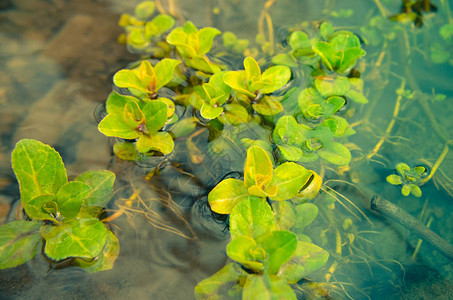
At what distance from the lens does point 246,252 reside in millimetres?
1773

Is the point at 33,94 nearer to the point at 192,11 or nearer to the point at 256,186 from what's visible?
the point at 192,11

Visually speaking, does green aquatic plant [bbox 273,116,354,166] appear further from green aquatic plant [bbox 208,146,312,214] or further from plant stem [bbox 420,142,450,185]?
plant stem [bbox 420,142,450,185]

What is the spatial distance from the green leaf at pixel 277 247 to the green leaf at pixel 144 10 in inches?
84.6

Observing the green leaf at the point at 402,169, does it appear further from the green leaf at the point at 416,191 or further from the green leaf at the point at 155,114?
the green leaf at the point at 155,114

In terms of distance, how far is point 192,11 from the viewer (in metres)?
2.88

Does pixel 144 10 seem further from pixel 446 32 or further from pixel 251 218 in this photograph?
pixel 446 32

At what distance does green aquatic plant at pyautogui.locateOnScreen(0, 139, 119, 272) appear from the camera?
5.90 feet

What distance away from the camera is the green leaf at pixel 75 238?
5.82 ft

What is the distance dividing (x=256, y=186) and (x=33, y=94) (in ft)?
5.81

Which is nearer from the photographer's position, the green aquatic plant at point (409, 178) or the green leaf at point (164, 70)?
the green aquatic plant at point (409, 178)

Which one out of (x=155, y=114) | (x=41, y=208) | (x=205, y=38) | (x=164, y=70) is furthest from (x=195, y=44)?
(x=41, y=208)

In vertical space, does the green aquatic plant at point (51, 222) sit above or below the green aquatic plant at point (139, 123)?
below

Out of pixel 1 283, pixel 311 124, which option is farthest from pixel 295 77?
pixel 1 283

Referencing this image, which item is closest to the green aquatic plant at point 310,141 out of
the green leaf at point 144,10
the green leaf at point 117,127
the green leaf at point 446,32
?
the green leaf at point 117,127
